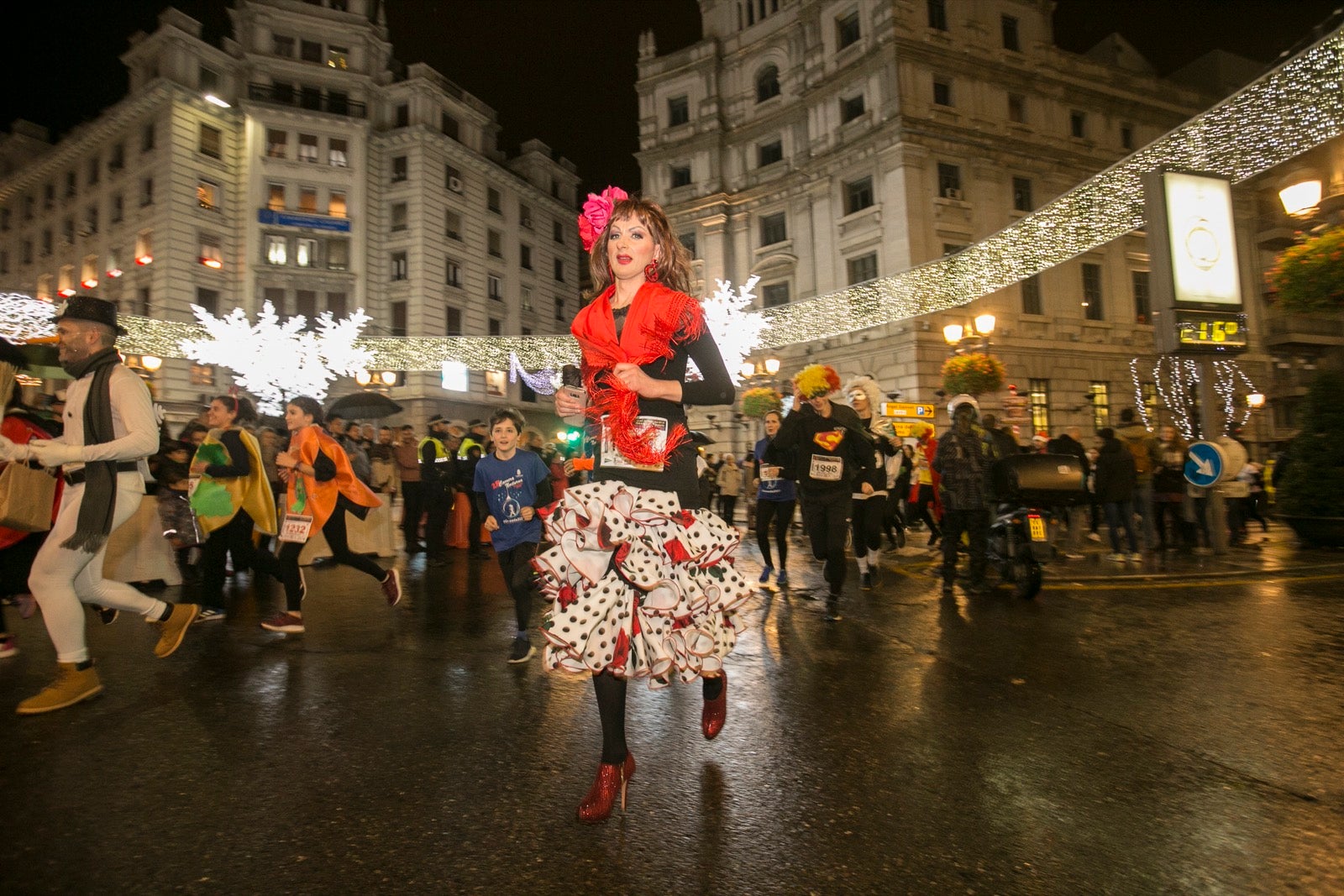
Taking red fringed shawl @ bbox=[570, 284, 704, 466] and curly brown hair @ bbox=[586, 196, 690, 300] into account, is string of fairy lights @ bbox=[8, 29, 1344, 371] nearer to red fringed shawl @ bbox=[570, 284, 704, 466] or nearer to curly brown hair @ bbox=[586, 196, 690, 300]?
curly brown hair @ bbox=[586, 196, 690, 300]

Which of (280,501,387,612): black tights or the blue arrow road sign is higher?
the blue arrow road sign

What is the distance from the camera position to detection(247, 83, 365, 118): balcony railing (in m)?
34.8

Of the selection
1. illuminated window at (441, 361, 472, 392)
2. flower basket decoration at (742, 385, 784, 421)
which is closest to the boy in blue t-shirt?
flower basket decoration at (742, 385, 784, 421)

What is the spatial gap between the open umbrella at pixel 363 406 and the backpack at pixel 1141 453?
1127 centimetres

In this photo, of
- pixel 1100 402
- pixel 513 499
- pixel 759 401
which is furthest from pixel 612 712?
pixel 1100 402

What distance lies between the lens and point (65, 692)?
379 cm

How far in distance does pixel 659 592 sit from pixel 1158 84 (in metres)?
38.8

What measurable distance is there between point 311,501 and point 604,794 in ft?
14.5

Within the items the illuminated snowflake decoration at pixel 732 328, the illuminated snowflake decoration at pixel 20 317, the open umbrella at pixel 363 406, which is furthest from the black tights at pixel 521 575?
the illuminated snowflake decoration at pixel 20 317

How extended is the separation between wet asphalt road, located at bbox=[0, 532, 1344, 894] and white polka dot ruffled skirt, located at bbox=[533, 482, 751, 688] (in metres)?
0.57

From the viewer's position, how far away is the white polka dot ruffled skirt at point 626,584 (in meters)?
2.54

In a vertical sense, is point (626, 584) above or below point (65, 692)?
above

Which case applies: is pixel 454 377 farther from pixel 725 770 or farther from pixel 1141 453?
pixel 725 770

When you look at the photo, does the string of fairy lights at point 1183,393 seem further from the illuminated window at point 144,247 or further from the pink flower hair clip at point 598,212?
the illuminated window at point 144,247
